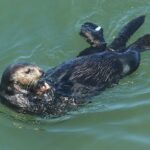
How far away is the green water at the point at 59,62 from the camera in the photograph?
6223 millimetres

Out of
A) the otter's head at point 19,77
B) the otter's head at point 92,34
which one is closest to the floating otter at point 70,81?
the otter's head at point 19,77

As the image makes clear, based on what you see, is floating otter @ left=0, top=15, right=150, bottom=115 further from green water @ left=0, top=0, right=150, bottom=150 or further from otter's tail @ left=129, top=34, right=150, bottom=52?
green water @ left=0, top=0, right=150, bottom=150

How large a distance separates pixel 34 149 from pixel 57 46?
8.64 ft

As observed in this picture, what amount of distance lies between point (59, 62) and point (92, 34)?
2.19 feet

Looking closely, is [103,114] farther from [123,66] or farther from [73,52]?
[73,52]

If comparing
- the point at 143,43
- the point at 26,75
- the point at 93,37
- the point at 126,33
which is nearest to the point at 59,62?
the point at 93,37

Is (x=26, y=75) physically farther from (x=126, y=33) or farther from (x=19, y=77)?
(x=126, y=33)

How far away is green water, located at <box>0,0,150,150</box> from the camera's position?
622 cm

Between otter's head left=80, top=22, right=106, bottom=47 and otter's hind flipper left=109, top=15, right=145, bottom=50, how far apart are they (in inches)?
7.9

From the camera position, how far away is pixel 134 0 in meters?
8.86

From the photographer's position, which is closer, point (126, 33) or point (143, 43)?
point (143, 43)

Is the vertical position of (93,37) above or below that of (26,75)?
above

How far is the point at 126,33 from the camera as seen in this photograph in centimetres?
791

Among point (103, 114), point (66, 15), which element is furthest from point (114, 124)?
point (66, 15)
